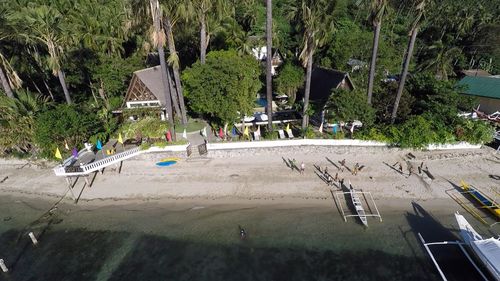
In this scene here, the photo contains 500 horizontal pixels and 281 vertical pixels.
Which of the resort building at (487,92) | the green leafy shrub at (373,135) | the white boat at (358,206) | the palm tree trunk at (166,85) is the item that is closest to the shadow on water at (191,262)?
the white boat at (358,206)

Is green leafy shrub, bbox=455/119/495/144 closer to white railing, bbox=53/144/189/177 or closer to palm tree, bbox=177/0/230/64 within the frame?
white railing, bbox=53/144/189/177

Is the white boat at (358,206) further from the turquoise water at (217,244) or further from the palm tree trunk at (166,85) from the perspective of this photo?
the palm tree trunk at (166,85)

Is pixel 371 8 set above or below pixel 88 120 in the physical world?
above

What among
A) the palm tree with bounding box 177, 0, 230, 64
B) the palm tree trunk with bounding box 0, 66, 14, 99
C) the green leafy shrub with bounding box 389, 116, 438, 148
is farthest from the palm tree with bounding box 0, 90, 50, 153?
the green leafy shrub with bounding box 389, 116, 438, 148

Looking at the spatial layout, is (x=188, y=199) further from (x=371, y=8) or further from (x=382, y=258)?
(x=371, y=8)

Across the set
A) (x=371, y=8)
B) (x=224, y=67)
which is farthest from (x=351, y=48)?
(x=224, y=67)
